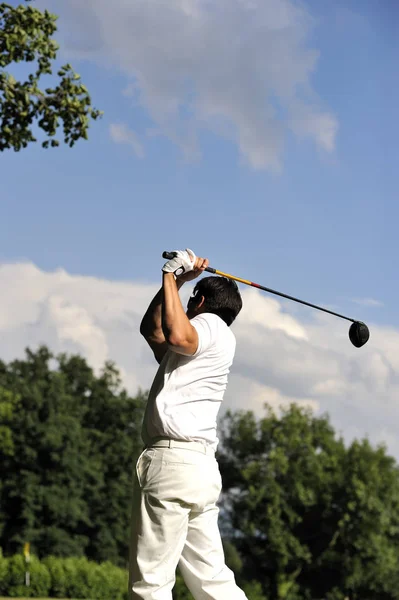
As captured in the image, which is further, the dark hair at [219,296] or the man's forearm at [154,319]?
the man's forearm at [154,319]

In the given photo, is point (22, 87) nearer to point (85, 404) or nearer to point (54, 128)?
point (54, 128)

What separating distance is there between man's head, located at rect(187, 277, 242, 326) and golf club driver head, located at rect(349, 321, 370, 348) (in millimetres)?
1414

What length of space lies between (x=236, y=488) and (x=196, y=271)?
5719cm

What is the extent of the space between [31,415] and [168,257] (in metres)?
48.9

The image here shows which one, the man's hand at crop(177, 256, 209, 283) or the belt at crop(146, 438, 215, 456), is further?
the man's hand at crop(177, 256, 209, 283)

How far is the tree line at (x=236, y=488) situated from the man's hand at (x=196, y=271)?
153ft

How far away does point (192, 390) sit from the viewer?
216 inches

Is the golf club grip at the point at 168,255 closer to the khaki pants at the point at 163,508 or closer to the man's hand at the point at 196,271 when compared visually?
the man's hand at the point at 196,271

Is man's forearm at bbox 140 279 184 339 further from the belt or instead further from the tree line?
the tree line

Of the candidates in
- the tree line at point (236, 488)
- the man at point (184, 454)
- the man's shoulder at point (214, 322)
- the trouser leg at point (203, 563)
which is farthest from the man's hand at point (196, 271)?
the tree line at point (236, 488)

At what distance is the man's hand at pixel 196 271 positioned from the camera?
5926 millimetres

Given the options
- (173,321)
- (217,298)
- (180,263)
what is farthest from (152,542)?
(180,263)

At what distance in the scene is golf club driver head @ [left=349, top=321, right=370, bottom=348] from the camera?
6.99 metres

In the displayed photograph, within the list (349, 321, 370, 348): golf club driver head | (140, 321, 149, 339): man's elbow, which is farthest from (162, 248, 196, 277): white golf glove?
(349, 321, 370, 348): golf club driver head
